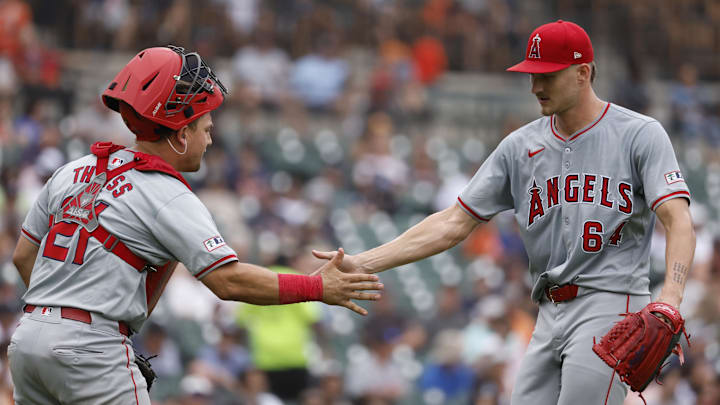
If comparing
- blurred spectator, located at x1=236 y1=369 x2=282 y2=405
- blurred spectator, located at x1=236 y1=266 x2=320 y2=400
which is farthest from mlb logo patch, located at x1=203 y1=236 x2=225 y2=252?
blurred spectator, located at x1=236 y1=266 x2=320 y2=400

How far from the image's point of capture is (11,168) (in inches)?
427

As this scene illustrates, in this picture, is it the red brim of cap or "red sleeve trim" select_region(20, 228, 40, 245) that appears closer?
"red sleeve trim" select_region(20, 228, 40, 245)

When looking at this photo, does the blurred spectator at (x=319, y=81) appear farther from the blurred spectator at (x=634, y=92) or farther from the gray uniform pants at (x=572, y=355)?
the gray uniform pants at (x=572, y=355)

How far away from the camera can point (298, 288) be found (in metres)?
4.39

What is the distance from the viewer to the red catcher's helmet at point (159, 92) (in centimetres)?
431

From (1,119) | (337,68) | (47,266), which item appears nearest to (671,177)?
(47,266)

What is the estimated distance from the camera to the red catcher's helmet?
4312 millimetres

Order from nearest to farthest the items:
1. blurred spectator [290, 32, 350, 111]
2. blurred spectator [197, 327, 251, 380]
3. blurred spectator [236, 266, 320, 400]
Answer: blurred spectator [197, 327, 251, 380], blurred spectator [236, 266, 320, 400], blurred spectator [290, 32, 350, 111]

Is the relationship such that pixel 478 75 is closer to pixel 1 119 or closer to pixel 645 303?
pixel 1 119

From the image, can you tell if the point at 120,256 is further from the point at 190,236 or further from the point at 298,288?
the point at 298,288

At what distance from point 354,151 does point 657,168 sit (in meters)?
9.36

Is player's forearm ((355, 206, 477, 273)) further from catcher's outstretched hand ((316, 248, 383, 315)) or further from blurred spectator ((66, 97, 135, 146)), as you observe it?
blurred spectator ((66, 97, 135, 146))

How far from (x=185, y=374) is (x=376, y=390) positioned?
1.84 metres

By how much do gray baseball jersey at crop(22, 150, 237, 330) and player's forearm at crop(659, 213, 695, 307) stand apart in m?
1.85
